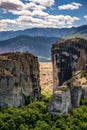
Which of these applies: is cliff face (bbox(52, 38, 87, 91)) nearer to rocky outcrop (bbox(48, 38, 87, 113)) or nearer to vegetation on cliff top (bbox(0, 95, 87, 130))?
rocky outcrop (bbox(48, 38, 87, 113))

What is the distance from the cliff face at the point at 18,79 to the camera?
390ft

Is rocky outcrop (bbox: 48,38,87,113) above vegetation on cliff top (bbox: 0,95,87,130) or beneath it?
above

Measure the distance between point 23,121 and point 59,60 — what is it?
4481 centimetres

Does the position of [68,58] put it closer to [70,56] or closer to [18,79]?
[70,56]

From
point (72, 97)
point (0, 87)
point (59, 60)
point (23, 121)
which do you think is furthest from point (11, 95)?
point (59, 60)

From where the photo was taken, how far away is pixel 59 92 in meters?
113

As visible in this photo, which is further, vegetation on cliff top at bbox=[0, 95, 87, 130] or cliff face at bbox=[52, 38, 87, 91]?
cliff face at bbox=[52, 38, 87, 91]

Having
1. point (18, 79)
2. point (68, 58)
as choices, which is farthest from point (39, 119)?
point (68, 58)

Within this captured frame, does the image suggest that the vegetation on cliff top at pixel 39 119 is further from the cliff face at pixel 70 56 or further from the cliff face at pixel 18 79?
the cliff face at pixel 70 56

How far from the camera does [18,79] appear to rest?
126 metres

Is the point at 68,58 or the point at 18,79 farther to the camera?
the point at 68,58

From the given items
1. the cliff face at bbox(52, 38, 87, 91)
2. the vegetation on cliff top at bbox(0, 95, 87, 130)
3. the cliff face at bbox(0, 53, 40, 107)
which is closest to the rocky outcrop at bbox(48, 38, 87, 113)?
the cliff face at bbox(52, 38, 87, 91)

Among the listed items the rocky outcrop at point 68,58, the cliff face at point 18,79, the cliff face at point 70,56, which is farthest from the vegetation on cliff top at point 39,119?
the cliff face at point 70,56

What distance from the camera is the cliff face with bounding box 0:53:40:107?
119 metres
